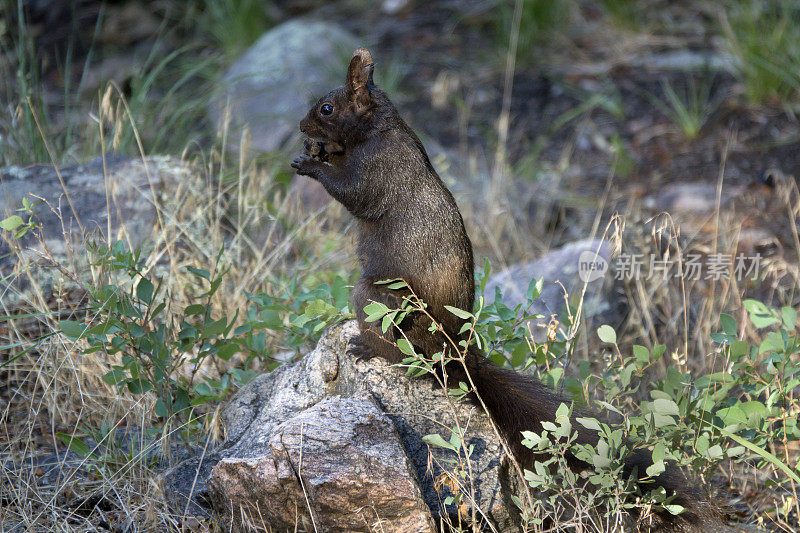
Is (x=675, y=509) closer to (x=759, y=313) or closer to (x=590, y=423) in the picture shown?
(x=590, y=423)

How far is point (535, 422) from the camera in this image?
286 centimetres

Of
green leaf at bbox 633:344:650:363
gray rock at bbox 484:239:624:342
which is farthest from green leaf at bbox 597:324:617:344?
gray rock at bbox 484:239:624:342

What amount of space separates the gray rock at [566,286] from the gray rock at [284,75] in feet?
8.06

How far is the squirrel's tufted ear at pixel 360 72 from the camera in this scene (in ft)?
11.0

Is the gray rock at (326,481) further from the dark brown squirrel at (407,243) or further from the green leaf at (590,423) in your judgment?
the green leaf at (590,423)

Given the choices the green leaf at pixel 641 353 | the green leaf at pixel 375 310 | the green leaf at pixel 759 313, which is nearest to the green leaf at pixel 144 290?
the green leaf at pixel 375 310

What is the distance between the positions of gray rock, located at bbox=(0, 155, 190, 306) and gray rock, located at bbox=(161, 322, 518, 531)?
1.51 metres

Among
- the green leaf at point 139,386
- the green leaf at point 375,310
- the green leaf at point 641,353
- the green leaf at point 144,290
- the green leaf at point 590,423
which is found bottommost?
the green leaf at point 139,386

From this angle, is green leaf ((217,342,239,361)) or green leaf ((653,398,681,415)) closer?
green leaf ((653,398,681,415))

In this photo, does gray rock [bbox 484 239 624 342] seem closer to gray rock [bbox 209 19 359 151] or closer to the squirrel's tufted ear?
the squirrel's tufted ear

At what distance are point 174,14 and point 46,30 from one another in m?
1.34

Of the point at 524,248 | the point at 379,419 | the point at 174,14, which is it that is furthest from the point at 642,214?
the point at 174,14

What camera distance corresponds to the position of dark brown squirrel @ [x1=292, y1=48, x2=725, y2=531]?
9.55 feet

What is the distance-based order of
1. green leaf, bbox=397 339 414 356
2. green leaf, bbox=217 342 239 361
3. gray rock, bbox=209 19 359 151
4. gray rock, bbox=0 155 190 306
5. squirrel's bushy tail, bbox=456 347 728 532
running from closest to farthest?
squirrel's bushy tail, bbox=456 347 728 532, green leaf, bbox=397 339 414 356, green leaf, bbox=217 342 239 361, gray rock, bbox=0 155 190 306, gray rock, bbox=209 19 359 151
